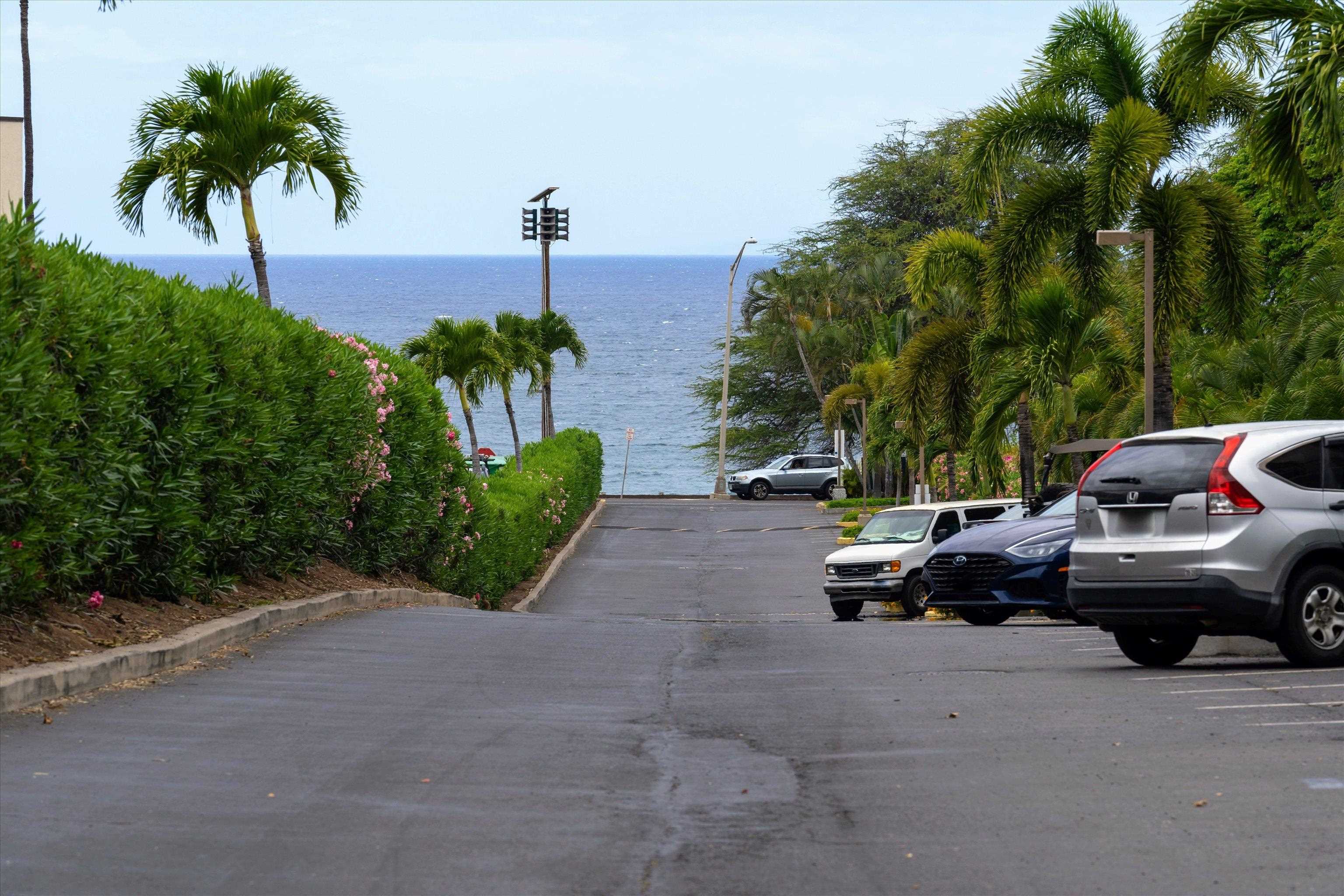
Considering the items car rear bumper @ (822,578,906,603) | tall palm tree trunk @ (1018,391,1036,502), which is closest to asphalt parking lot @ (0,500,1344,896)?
car rear bumper @ (822,578,906,603)

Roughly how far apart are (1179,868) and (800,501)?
53319 millimetres

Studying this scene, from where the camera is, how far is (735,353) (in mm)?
83688

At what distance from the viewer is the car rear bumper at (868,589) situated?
926 inches

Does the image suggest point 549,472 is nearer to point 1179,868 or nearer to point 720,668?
point 720,668

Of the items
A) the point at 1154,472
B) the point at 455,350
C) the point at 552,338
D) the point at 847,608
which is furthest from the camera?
the point at 552,338

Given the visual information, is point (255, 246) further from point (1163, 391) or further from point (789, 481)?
point (789, 481)

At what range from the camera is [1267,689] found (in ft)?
32.3

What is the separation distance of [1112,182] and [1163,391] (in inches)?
129

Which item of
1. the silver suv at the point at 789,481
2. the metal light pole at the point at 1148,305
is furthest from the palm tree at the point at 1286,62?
the silver suv at the point at 789,481

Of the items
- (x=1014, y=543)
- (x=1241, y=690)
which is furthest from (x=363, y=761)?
(x=1014, y=543)

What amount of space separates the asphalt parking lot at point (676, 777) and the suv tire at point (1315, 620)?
0.65 ft

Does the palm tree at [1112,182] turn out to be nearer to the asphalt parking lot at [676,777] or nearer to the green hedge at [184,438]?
the green hedge at [184,438]

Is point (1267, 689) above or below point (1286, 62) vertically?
below

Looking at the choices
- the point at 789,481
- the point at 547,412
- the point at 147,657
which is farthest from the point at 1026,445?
the point at 789,481
